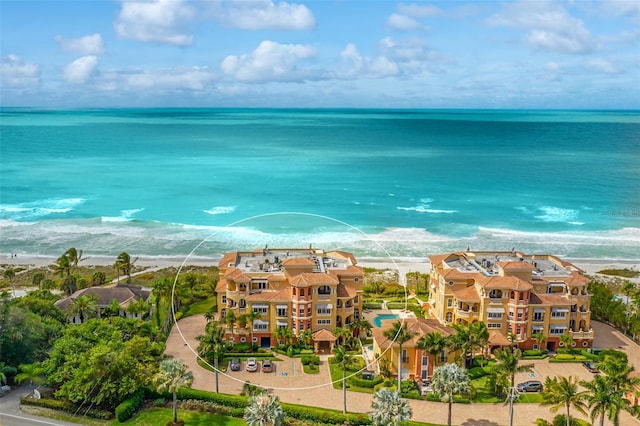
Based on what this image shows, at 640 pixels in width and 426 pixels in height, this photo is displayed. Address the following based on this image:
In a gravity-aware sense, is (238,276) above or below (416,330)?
above

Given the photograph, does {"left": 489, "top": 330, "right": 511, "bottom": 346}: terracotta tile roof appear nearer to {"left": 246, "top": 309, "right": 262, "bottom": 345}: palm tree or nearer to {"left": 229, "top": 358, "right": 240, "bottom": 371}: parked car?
{"left": 246, "top": 309, "right": 262, "bottom": 345}: palm tree

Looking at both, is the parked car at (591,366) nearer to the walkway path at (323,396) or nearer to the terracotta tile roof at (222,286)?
the walkway path at (323,396)

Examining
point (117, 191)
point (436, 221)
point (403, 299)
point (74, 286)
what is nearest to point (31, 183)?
point (117, 191)

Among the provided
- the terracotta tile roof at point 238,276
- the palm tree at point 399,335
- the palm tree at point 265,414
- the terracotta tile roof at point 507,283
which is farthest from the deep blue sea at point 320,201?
the palm tree at point 265,414

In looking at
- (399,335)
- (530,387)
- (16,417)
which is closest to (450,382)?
(399,335)

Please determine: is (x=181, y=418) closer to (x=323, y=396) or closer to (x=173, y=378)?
(x=173, y=378)

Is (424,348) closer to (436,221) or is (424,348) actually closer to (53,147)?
(436,221)

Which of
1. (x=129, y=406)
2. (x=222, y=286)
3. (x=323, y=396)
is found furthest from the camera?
(x=222, y=286)
